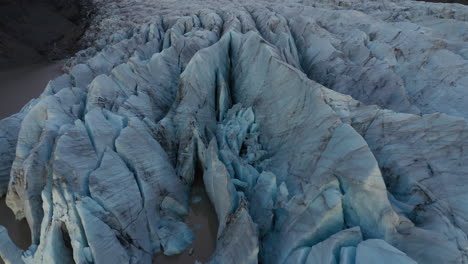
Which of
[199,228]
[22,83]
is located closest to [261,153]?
[199,228]

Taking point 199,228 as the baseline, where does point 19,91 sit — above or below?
above

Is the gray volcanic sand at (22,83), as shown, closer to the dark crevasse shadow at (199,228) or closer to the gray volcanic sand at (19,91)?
the gray volcanic sand at (19,91)

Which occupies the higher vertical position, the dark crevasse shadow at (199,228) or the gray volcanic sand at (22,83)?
the gray volcanic sand at (22,83)

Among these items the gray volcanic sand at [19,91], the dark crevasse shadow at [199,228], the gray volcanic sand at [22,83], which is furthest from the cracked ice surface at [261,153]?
the gray volcanic sand at [22,83]

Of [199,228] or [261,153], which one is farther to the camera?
[261,153]

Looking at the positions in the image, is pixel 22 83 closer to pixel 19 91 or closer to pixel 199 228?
pixel 19 91

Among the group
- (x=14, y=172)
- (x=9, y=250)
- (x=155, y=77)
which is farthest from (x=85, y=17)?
(x=9, y=250)
